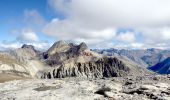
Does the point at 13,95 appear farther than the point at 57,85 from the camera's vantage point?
No

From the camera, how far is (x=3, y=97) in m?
32.0

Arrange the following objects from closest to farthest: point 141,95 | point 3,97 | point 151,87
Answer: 1. point 141,95
2. point 151,87
3. point 3,97

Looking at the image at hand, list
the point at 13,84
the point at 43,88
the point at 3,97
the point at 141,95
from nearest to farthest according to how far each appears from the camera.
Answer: the point at 141,95
the point at 3,97
the point at 43,88
the point at 13,84

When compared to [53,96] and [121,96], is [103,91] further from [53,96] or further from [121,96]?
[53,96]

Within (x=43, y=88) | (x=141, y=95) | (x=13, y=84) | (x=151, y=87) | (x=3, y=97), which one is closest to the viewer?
(x=141, y=95)

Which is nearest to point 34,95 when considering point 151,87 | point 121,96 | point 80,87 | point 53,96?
point 53,96

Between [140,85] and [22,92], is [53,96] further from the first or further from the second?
[140,85]

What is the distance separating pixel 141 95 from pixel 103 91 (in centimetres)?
385

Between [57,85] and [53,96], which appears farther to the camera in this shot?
[57,85]

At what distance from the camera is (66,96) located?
3030 cm

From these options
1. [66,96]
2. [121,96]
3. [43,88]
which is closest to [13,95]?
[43,88]

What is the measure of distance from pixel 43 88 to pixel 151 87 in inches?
476

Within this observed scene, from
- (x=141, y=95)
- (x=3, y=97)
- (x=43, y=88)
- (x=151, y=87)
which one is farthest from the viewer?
(x=43, y=88)

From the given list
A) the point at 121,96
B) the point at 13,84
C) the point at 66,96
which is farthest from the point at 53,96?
the point at 13,84
